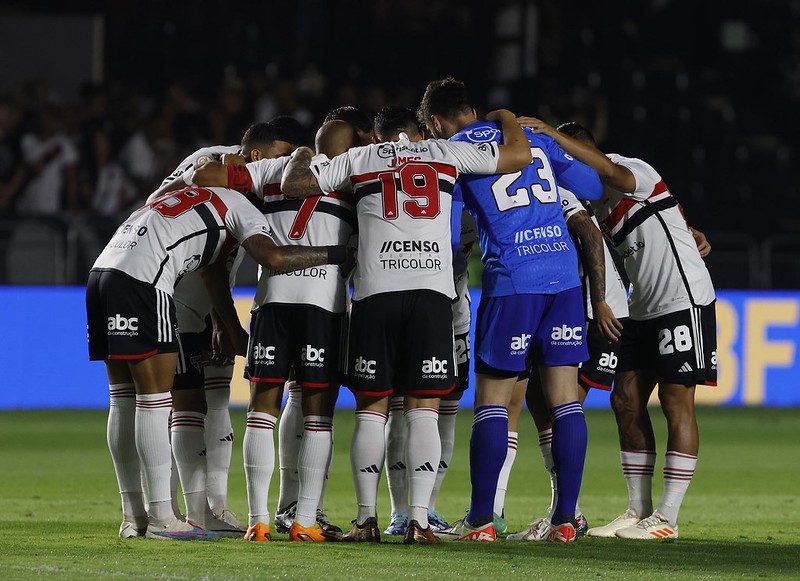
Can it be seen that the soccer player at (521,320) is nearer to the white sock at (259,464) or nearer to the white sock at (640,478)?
the white sock at (640,478)

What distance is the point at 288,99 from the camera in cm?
1831

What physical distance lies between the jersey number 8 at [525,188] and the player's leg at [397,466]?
47.9 inches

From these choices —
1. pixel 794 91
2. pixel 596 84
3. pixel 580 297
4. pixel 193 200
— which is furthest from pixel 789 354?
pixel 193 200

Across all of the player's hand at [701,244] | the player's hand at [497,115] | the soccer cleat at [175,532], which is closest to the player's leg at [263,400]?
the soccer cleat at [175,532]

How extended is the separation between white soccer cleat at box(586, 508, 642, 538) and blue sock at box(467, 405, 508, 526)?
73 cm

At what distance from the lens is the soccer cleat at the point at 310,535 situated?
6883 mm

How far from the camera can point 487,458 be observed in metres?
6.96

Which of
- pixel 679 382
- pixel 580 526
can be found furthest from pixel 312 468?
pixel 679 382

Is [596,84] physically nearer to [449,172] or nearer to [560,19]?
[560,19]

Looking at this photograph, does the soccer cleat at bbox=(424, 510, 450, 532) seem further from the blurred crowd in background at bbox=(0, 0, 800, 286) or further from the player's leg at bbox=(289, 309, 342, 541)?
the blurred crowd in background at bbox=(0, 0, 800, 286)

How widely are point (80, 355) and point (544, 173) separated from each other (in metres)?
8.89

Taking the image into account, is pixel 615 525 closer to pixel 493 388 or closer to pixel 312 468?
pixel 493 388

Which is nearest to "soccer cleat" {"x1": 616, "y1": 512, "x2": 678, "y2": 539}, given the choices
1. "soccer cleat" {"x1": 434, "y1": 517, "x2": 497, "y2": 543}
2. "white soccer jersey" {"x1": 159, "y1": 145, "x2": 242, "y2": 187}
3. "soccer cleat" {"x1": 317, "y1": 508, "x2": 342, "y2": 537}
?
"soccer cleat" {"x1": 434, "y1": 517, "x2": 497, "y2": 543}

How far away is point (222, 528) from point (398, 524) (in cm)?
93
